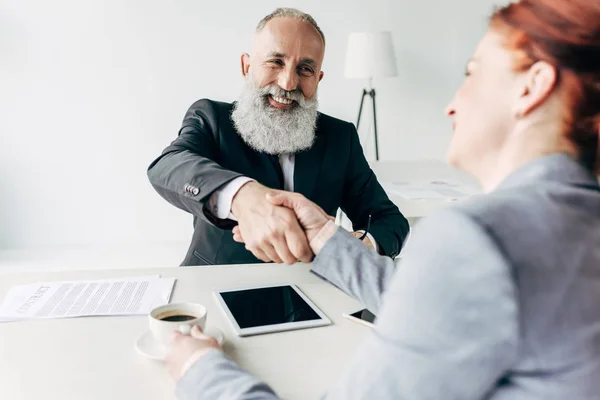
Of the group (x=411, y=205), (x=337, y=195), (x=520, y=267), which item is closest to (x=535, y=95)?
(x=520, y=267)

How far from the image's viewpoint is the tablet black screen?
1.01 m

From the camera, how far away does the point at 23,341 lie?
3.02 feet

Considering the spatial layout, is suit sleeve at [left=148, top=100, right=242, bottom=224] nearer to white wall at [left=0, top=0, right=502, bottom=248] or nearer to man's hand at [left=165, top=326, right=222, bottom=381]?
man's hand at [left=165, top=326, right=222, bottom=381]

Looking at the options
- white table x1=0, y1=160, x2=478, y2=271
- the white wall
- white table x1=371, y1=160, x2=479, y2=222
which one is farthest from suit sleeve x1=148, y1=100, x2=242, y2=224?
the white wall

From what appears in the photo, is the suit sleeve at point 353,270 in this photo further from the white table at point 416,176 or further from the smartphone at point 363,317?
the white table at point 416,176

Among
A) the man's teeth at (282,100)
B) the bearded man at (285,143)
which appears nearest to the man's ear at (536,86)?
the bearded man at (285,143)

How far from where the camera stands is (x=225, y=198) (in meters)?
1.28

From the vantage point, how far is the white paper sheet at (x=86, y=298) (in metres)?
1.04

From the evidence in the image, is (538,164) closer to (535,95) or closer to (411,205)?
(535,95)

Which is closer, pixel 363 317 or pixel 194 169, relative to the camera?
pixel 363 317

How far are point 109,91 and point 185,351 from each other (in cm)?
303

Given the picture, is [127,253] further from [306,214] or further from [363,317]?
[363,317]

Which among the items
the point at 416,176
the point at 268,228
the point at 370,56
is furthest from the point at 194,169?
the point at 370,56

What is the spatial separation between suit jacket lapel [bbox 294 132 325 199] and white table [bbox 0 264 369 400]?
0.64 m
